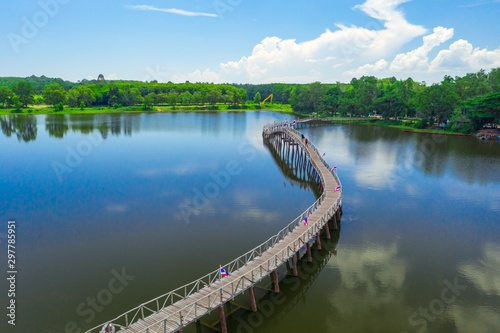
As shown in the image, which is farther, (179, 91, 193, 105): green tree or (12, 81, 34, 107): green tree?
(179, 91, 193, 105): green tree

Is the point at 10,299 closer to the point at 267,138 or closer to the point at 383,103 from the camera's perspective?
the point at 267,138

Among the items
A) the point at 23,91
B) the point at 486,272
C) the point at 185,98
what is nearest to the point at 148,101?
the point at 185,98

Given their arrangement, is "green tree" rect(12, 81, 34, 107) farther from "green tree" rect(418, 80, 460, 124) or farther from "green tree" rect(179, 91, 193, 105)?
"green tree" rect(418, 80, 460, 124)

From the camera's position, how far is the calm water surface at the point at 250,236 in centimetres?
1792

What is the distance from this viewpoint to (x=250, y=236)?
25469mm

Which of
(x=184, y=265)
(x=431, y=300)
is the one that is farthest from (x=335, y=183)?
(x=184, y=265)

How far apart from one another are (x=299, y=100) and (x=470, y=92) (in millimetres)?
64169

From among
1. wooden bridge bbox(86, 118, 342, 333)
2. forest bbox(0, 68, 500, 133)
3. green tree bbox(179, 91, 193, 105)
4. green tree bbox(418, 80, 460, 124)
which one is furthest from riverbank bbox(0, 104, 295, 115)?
wooden bridge bbox(86, 118, 342, 333)

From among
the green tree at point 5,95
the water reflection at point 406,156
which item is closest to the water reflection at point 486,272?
the water reflection at point 406,156

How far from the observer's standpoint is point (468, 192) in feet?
119

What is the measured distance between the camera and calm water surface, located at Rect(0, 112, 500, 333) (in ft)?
58.8

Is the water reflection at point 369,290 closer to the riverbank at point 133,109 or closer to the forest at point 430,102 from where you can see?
the forest at point 430,102

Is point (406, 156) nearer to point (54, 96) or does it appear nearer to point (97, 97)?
point (97, 97)

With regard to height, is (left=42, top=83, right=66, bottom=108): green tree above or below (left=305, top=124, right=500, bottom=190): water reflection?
above
